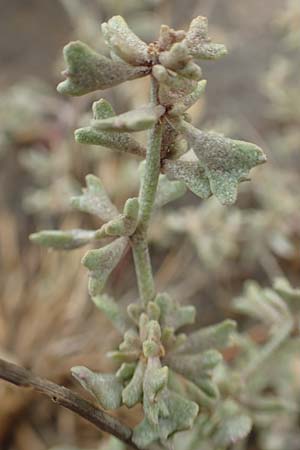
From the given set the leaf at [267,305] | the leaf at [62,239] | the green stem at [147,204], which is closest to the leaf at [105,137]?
the green stem at [147,204]

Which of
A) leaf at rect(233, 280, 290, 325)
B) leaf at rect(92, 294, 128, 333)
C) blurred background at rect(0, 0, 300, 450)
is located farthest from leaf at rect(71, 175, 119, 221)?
blurred background at rect(0, 0, 300, 450)

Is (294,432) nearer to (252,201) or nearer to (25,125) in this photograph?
Answer: (252,201)

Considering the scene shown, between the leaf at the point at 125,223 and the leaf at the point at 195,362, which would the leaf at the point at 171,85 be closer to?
the leaf at the point at 125,223

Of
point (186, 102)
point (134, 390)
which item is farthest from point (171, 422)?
point (186, 102)

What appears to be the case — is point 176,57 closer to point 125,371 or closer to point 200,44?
point 200,44

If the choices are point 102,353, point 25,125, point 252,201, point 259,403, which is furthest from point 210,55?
point 25,125

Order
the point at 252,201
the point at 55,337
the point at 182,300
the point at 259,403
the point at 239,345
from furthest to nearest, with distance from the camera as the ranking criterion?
1. the point at 252,201
2. the point at 182,300
3. the point at 55,337
4. the point at 239,345
5. the point at 259,403
